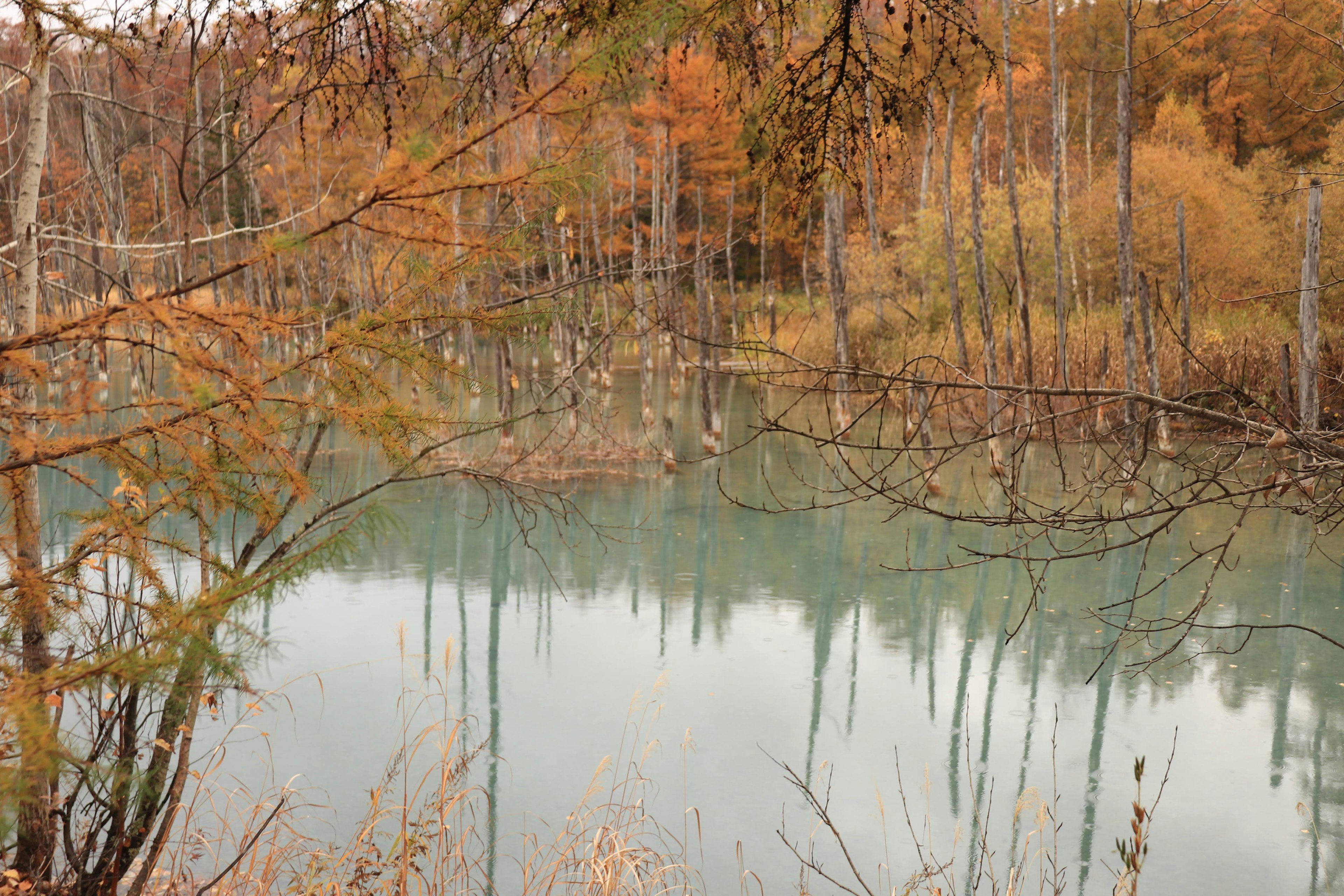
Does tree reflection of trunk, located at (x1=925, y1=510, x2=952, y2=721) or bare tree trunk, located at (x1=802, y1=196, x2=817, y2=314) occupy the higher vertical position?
bare tree trunk, located at (x1=802, y1=196, x2=817, y2=314)

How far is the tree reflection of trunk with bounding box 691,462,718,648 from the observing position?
945 centimetres

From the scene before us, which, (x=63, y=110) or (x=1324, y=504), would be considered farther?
(x=63, y=110)

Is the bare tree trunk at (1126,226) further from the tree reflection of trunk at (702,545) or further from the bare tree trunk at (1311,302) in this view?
the tree reflection of trunk at (702,545)

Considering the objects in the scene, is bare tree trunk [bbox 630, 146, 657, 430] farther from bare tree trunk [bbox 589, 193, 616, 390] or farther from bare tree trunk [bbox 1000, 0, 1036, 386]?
bare tree trunk [bbox 1000, 0, 1036, 386]

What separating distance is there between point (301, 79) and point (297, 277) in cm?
2561

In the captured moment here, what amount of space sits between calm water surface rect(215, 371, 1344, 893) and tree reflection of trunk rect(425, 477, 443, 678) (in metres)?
0.04

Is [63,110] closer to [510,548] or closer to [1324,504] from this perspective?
[510,548]

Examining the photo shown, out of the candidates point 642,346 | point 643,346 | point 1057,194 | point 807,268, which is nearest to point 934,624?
point 1057,194

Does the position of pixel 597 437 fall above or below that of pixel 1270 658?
above

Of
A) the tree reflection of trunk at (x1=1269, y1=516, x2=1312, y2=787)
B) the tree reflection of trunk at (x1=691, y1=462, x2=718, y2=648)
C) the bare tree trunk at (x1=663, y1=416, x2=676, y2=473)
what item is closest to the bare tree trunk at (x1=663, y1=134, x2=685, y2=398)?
the bare tree trunk at (x1=663, y1=416, x2=676, y2=473)

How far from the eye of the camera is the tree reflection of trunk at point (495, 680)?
5.69 m

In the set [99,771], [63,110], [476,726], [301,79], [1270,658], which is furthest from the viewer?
[63,110]

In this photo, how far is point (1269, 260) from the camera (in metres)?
20.2

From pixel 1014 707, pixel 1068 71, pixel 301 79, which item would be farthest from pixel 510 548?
pixel 1068 71
